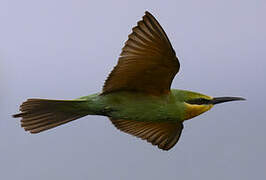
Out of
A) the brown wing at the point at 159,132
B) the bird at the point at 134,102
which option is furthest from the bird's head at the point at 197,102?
the brown wing at the point at 159,132

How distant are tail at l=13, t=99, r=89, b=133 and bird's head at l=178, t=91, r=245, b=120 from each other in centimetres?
21

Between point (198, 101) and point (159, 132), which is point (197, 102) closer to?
point (198, 101)

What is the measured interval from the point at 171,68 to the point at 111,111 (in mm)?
158

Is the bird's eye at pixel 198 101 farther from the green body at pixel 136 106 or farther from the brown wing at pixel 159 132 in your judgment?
the brown wing at pixel 159 132

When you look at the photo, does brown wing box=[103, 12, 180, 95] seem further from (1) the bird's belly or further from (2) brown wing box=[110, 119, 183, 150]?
(2) brown wing box=[110, 119, 183, 150]

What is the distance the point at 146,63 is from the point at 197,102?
146 millimetres

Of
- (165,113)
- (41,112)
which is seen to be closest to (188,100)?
(165,113)

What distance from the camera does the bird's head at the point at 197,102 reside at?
1.18m

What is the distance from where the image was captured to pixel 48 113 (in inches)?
46.6

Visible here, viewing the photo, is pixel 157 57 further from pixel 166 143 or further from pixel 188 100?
pixel 166 143

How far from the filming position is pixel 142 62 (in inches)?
44.3

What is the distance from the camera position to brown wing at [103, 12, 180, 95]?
3.50ft

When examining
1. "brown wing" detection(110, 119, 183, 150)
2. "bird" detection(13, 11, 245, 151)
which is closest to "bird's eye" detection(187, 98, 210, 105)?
"bird" detection(13, 11, 245, 151)

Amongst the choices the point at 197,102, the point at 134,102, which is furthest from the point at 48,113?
the point at 197,102
